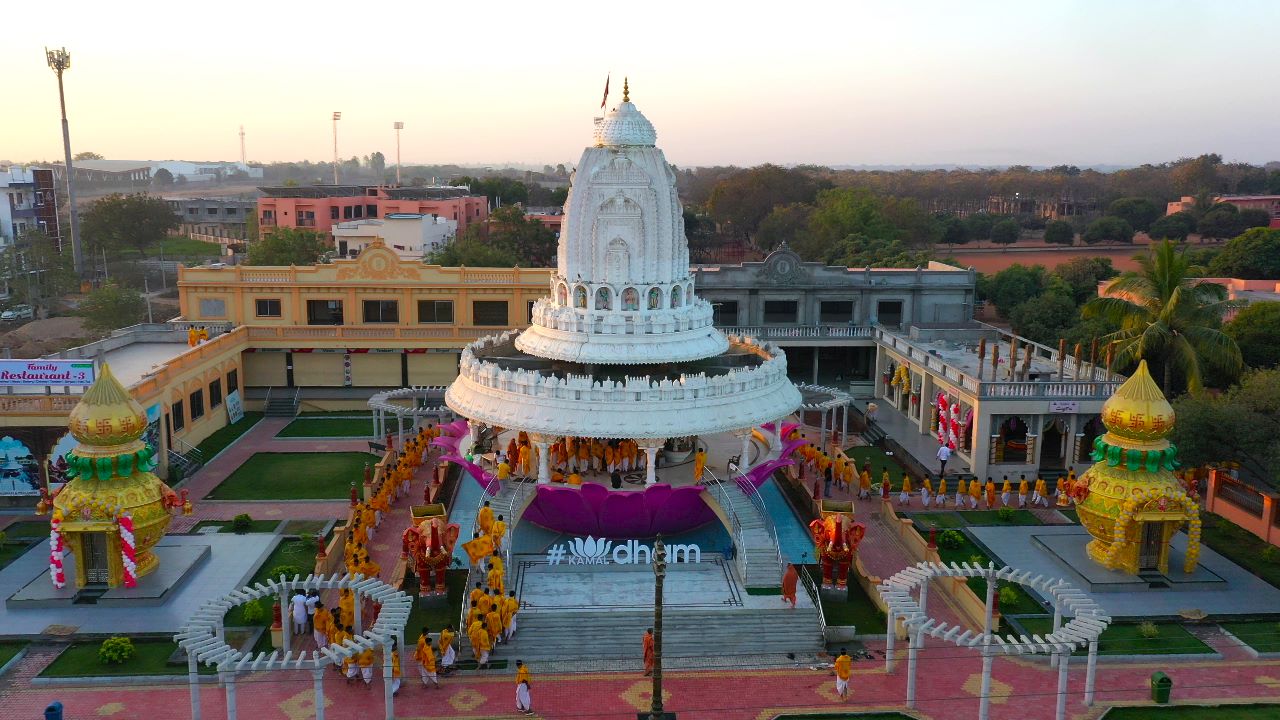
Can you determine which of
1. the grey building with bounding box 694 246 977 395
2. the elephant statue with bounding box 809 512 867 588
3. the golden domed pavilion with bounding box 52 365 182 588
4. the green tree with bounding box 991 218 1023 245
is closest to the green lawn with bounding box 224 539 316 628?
the golden domed pavilion with bounding box 52 365 182 588

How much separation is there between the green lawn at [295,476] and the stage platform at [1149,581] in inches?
995

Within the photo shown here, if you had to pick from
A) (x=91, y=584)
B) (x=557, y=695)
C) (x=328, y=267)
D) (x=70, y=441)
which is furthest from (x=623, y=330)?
(x=328, y=267)

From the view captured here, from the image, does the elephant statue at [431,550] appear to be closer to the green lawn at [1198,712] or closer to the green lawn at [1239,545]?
the green lawn at [1198,712]

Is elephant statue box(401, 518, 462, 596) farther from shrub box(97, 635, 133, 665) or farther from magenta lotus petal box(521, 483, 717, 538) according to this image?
shrub box(97, 635, 133, 665)

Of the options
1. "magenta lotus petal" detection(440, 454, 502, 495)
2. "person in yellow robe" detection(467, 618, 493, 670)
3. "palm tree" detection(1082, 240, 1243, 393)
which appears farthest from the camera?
"palm tree" detection(1082, 240, 1243, 393)

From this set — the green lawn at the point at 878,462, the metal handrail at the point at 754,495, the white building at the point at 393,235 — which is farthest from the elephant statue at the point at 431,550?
the white building at the point at 393,235

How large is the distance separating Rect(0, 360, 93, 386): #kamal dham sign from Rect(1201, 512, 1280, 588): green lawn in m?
40.4

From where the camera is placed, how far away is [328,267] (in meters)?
54.9

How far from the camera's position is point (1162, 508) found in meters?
30.1

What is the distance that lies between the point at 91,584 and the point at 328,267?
91.4ft

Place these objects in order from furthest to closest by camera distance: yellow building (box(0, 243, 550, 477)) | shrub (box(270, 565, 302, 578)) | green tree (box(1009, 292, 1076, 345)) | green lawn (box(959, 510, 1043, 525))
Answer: green tree (box(1009, 292, 1076, 345)), yellow building (box(0, 243, 550, 477)), green lawn (box(959, 510, 1043, 525)), shrub (box(270, 565, 302, 578))

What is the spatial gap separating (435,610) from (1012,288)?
59.3 metres

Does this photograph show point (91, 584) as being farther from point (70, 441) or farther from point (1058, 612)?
point (1058, 612)

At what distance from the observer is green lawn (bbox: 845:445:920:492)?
42200 mm
